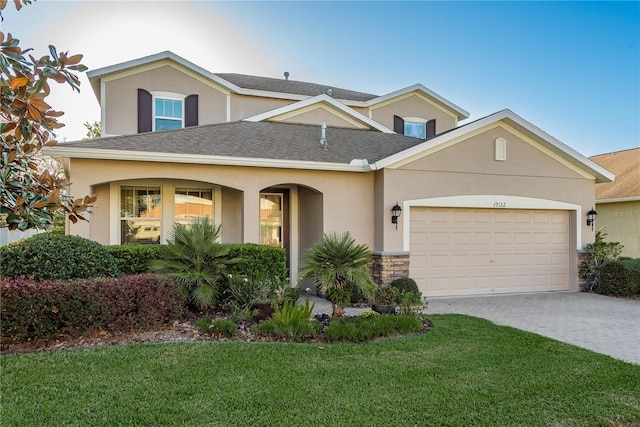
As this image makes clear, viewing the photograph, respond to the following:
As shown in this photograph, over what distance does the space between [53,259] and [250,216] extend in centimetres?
453

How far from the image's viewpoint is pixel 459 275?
1110 centimetres

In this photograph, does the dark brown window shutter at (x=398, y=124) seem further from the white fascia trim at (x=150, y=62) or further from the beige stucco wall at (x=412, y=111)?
the white fascia trim at (x=150, y=62)

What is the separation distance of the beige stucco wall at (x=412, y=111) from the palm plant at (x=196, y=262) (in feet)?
35.7

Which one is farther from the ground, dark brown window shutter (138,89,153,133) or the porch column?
dark brown window shutter (138,89,153,133)

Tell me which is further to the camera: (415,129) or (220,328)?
(415,129)

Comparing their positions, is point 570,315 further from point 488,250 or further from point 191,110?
point 191,110

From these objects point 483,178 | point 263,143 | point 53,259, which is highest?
point 263,143

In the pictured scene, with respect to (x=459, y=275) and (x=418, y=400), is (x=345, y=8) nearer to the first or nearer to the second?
(x=459, y=275)

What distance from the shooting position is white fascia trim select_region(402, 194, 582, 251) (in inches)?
415

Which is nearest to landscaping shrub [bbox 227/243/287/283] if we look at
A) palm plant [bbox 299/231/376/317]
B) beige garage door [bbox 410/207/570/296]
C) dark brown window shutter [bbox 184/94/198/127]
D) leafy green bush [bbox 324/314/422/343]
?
palm plant [bbox 299/231/376/317]

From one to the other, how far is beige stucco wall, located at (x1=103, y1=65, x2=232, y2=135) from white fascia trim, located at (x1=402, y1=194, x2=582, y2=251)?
25.6 ft

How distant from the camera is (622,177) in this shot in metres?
18.0

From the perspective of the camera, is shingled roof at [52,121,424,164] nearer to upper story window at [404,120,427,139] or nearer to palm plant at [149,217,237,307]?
palm plant at [149,217,237,307]

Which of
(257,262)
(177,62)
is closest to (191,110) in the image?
(177,62)
